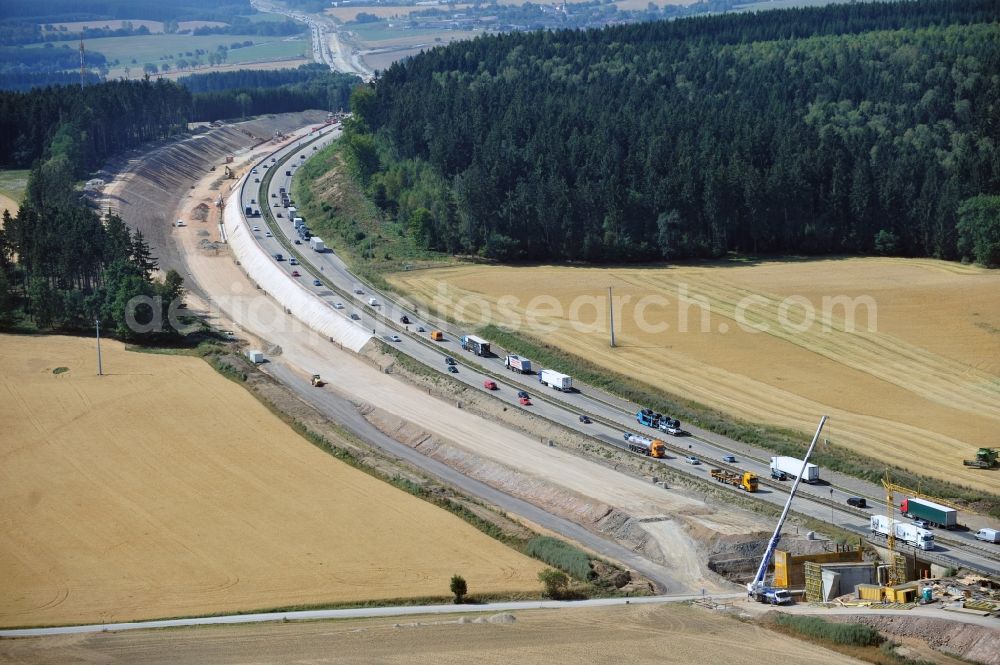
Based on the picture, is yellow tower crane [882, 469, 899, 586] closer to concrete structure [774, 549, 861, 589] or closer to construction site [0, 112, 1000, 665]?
construction site [0, 112, 1000, 665]

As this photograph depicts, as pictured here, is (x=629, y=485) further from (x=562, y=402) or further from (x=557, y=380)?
(x=557, y=380)

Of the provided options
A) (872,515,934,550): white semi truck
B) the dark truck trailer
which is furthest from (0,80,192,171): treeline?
the dark truck trailer

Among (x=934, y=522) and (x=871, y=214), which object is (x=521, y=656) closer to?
(x=934, y=522)

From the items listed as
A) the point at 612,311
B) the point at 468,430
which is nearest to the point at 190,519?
the point at 468,430

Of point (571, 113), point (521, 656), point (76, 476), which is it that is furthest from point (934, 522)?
point (571, 113)

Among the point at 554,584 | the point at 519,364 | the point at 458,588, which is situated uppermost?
the point at 519,364

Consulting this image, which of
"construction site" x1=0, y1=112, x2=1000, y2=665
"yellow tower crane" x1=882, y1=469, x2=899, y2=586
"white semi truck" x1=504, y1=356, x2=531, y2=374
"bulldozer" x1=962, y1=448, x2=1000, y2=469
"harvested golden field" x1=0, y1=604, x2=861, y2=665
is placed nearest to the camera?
"harvested golden field" x1=0, y1=604, x2=861, y2=665
